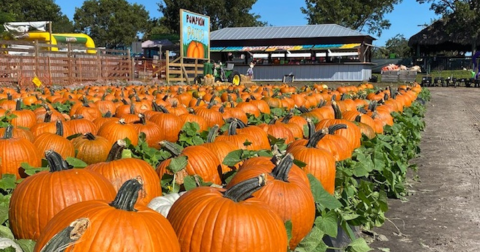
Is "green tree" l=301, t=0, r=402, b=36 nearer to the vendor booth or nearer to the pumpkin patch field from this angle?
the vendor booth

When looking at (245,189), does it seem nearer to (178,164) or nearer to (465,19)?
(178,164)

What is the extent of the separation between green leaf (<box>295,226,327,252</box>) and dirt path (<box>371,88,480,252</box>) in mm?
1521

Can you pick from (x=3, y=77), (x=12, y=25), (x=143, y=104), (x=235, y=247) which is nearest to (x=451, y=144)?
(x=143, y=104)

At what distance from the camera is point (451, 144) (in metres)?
10.0

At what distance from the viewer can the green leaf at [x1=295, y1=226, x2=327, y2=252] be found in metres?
3.07

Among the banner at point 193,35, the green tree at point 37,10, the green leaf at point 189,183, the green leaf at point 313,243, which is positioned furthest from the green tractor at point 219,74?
the green tree at point 37,10

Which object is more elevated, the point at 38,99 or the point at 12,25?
the point at 12,25

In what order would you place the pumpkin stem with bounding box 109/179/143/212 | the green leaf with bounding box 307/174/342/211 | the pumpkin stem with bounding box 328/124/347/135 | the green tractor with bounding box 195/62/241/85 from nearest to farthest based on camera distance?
1. the pumpkin stem with bounding box 109/179/143/212
2. the green leaf with bounding box 307/174/342/211
3. the pumpkin stem with bounding box 328/124/347/135
4. the green tractor with bounding box 195/62/241/85

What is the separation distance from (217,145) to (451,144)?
23.3 feet

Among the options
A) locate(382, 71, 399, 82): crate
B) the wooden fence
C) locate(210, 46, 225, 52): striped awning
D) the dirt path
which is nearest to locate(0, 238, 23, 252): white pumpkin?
the dirt path

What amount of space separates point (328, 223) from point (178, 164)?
1.33 meters

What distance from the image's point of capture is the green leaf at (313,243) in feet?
10.1

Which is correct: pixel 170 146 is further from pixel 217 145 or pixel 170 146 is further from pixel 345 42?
pixel 345 42

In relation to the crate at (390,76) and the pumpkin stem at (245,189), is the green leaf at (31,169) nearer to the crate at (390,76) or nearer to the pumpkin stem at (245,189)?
the pumpkin stem at (245,189)
